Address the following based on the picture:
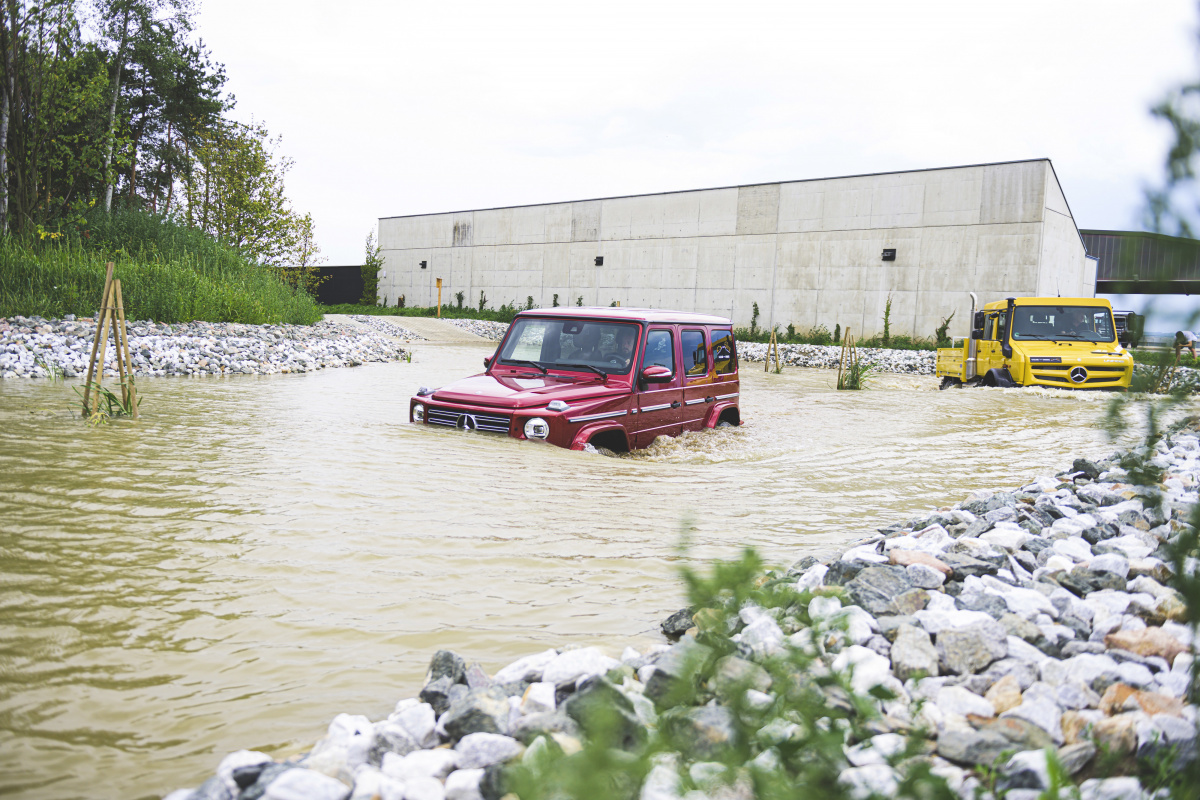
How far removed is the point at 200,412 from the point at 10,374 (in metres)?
3.71

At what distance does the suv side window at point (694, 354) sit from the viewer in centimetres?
846

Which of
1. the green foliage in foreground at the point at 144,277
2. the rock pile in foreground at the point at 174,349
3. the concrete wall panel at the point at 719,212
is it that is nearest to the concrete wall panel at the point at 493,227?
the concrete wall panel at the point at 719,212

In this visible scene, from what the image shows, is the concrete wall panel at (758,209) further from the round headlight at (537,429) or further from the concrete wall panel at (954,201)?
the round headlight at (537,429)

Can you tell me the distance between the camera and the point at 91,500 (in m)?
4.90

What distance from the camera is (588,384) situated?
24.3ft

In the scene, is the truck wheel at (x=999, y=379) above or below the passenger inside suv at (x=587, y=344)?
below

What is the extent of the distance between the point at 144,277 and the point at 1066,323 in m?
17.4

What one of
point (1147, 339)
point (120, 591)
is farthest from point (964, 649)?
point (120, 591)

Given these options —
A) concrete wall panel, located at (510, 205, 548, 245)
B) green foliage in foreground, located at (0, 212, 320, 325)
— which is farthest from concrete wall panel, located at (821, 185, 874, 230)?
green foliage in foreground, located at (0, 212, 320, 325)

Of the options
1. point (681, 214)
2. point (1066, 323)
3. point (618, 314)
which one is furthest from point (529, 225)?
point (618, 314)

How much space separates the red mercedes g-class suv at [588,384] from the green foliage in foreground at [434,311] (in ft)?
90.2

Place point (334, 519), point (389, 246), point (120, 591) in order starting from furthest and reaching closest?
point (389, 246)
point (334, 519)
point (120, 591)

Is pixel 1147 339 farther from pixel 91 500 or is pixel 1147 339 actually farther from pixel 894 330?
pixel 894 330

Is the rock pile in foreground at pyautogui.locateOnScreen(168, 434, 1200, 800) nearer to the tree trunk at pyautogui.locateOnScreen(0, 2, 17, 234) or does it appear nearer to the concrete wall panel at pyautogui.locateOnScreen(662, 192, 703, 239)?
the tree trunk at pyautogui.locateOnScreen(0, 2, 17, 234)
